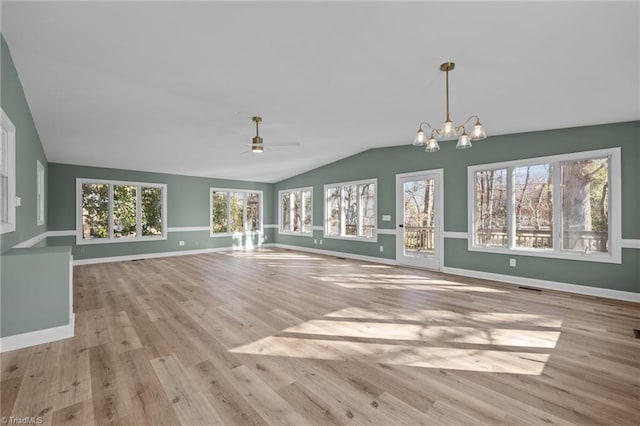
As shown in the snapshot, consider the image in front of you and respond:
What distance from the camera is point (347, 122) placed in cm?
468

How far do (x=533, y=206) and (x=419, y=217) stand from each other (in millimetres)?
2109

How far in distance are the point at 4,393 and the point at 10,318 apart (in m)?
0.95

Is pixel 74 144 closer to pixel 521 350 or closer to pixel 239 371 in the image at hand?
pixel 239 371

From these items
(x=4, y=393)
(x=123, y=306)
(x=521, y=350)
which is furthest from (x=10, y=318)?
(x=521, y=350)

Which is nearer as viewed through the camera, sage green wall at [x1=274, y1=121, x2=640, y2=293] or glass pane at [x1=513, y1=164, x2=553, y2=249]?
sage green wall at [x1=274, y1=121, x2=640, y2=293]

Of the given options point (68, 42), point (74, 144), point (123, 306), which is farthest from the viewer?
point (74, 144)

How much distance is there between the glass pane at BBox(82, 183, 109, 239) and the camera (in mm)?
6895

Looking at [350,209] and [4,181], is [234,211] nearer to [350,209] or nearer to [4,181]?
[350,209]

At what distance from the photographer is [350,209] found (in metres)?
7.88

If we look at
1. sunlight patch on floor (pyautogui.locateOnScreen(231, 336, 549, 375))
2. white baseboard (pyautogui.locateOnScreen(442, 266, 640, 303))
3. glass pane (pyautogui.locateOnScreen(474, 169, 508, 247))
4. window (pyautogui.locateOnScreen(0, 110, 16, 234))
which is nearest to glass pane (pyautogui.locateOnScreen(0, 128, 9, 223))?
window (pyautogui.locateOnScreen(0, 110, 16, 234))

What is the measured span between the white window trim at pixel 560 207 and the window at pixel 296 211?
16.0 ft

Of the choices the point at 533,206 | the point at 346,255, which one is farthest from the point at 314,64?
the point at 346,255

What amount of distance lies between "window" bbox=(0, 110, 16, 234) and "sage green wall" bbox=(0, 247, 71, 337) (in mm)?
402

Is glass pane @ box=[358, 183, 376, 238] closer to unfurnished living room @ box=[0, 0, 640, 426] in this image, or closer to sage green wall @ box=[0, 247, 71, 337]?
unfurnished living room @ box=[0, 0, 640, 426]
